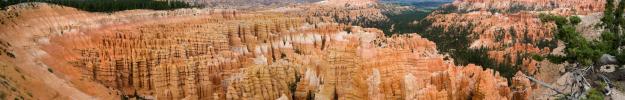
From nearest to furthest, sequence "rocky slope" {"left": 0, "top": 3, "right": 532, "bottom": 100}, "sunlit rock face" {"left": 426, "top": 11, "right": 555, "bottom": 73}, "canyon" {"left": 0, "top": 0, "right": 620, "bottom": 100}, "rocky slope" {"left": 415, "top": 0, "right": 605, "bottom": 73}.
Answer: "canyon" {"left": 0, "top": 0, "right": 620, "bottom": 100}
"rocky slope" {"left": 0, "top": 3, "right": 532, "bottom": 100}
"rocky slope" {"left": 415, "top": 0, "right": 605, "bottom": 73}
"sunlit rock face" {"left": 426, "top": 11, "right": 555, "bottom": 73}

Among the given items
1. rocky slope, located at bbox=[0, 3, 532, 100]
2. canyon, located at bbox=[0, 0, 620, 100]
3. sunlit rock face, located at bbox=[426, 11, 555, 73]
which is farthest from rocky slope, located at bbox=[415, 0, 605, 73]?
rocky slope, located at bbox=[0, 3, 532, 100]

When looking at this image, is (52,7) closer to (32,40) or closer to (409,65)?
(32,40)

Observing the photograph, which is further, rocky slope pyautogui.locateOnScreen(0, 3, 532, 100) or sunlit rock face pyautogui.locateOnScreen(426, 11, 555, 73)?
sunlit rock face pyautogui.locateOnScreen(426, 11, 555, 73)

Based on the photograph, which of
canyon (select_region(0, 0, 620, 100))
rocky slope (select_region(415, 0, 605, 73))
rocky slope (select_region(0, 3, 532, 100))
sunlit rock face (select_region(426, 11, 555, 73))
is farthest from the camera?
sunlit rock face (select_region(426, 11, 555, 73))

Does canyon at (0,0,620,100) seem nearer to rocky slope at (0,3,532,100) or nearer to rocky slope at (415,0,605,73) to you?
rocky slope at (0,3,532,100)

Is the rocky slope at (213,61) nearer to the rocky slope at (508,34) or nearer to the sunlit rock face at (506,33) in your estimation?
the rocky slope at (508,34)

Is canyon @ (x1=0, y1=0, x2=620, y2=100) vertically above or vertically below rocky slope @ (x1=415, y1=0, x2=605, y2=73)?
above

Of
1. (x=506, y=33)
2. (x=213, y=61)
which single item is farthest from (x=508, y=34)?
(x=213, y=61)
